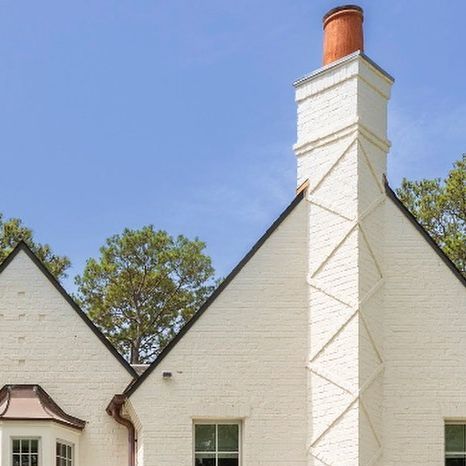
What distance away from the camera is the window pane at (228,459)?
56.6 feet

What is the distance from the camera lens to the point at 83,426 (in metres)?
18.5

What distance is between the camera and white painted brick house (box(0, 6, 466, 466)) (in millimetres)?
16906

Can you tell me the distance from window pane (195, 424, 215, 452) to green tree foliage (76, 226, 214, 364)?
22884 millimetres

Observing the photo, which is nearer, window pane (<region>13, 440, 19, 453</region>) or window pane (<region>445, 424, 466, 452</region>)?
window pane (<region>445, 424, 466, 452</region>)

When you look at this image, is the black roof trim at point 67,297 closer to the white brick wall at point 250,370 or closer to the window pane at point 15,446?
the white brick wall at point 250,370

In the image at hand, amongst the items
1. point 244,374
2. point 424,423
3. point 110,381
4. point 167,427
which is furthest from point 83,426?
point 424,423

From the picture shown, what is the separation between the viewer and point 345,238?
17.1 metres

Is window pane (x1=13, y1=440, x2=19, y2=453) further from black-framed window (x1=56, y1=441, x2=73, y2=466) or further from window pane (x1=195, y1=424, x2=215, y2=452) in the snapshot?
window pane (x1=195, y1=424, x2=215, y2=452)

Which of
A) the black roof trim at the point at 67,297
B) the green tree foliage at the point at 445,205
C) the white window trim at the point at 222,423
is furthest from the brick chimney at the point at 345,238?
the green tree foliage at the point at 445,205

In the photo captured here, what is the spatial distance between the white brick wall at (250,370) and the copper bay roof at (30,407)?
1.66m

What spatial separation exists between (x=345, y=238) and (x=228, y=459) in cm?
429

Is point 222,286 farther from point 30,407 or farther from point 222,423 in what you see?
point 30,407

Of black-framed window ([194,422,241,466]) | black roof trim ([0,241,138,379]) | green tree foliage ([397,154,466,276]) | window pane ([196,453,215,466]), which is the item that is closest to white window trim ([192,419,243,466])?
black-framed window ([194,422,241,466])

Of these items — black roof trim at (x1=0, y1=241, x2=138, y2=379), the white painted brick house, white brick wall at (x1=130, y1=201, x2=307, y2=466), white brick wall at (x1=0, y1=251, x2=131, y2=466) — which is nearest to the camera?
the white painted brick house
